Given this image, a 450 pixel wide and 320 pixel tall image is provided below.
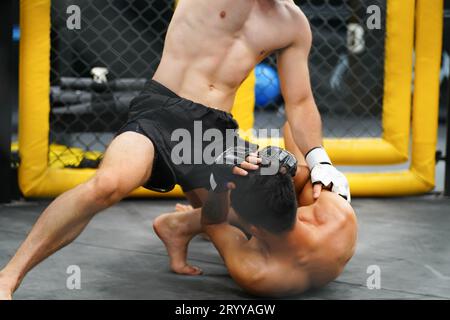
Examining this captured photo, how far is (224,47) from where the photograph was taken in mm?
2959

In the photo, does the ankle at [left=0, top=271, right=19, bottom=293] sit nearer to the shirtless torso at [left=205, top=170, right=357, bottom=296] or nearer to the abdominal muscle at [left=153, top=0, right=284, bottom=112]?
the shirtless torso at [left=205, top=170, right=357, bottom=296]

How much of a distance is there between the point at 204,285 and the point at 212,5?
0.94 meters

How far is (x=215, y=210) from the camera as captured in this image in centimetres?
283

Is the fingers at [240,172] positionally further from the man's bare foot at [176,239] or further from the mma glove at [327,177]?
the man's bare foot at [176,239]

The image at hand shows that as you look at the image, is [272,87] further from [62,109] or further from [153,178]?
[153,178]

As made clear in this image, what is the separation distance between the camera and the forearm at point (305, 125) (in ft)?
10.1

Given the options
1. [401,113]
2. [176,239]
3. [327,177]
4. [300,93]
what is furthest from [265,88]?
[327,177]

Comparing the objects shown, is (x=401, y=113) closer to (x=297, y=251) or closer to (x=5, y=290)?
(x=297, y=251)

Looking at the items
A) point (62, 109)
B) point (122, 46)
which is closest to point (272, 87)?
point (122, 46)

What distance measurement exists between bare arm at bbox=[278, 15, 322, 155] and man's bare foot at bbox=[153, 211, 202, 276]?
510 mm

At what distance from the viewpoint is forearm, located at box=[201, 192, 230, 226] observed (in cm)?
283

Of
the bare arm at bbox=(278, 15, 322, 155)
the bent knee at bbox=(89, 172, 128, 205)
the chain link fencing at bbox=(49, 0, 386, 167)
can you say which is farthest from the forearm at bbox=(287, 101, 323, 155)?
the chain link fencing at bbox=(49, 0, 386, 167)

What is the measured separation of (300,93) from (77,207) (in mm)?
954

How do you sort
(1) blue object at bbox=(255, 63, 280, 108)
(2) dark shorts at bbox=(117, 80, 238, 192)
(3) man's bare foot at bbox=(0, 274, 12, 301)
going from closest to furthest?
1. (3) man's bare foot at bbox=(0, 274, 12, 301)
2. (2) dark shorts at bbox=(117, 80, 238, 192)
3. (1) blue object at bbox=(255, 63, 280, 108)
